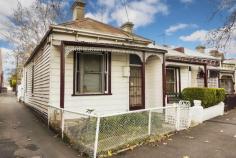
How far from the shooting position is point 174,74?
1503 cm

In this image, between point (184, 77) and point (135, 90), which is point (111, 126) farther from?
→ point (184, 77)

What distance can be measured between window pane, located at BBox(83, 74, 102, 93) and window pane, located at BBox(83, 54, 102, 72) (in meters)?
0.27

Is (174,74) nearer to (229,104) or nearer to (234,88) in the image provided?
(229,104)

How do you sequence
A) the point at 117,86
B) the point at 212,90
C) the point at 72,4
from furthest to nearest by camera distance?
1. the point at 72,4
2. the point at 212,90
3. the point at 117,86

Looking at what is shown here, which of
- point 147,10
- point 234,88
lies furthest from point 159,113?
point 234,88

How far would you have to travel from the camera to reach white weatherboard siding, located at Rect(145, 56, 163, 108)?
12469mm

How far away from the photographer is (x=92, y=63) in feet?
34.2

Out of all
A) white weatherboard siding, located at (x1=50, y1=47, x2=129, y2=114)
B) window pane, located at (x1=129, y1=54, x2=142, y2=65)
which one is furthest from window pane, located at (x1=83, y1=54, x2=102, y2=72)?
window pane, located at (x1=129, y1=54, x2=142, y2=65)

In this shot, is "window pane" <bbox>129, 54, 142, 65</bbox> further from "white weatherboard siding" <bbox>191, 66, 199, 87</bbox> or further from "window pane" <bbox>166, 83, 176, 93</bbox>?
"white weatherboard siding" <bbox>191, 66, 199, 87</bbox>

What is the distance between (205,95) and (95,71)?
567 centimetres

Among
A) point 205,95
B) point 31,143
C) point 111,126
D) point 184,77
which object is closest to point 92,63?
point 31,143

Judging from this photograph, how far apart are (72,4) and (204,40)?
32.3 feet

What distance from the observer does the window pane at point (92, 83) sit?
33.5 ft

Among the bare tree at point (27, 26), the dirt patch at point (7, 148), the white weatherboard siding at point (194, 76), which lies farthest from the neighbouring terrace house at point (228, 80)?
the dirt patch at point (7, 148)
